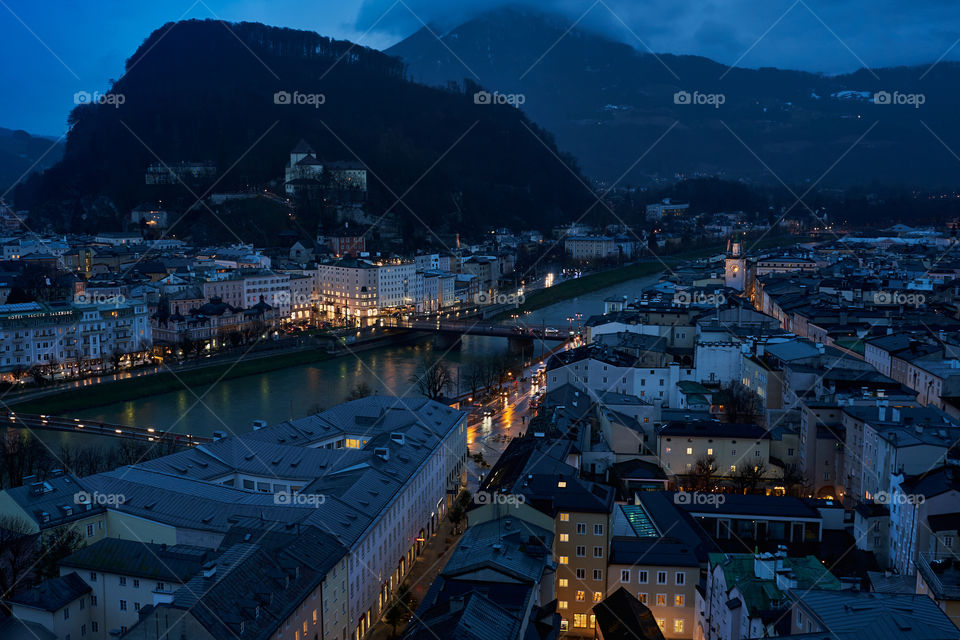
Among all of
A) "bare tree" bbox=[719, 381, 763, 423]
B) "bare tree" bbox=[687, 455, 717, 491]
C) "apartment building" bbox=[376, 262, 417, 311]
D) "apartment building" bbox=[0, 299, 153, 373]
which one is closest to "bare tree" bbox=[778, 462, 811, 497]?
"bare tree" bbox=[687, 455, 717, 491]

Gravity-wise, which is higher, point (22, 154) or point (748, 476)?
point (22, 154)

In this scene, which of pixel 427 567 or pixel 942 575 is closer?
pixel 942 575

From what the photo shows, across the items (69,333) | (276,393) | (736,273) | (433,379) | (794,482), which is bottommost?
(276,393)

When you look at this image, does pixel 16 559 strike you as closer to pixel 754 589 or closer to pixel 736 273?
pixel 754 589

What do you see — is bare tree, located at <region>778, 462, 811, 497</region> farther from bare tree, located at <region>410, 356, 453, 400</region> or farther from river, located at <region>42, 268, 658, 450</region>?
river, located at <region>42, 268, 658, 450</region>

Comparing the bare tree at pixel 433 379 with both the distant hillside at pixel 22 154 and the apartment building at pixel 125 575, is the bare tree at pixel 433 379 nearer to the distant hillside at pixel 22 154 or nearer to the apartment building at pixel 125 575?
the apartment building at pixel 125 575

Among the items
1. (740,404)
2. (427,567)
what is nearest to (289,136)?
(740,404)

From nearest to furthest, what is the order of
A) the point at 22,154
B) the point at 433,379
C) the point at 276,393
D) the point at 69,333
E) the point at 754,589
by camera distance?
the point at 754,589 < the point at 433,379 < the point at 276,393 < the point at 69,333 < the point at 22,154

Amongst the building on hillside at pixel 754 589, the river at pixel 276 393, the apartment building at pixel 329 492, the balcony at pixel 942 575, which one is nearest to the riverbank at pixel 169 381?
the river at pixel 276 393
